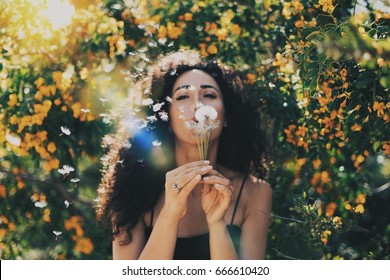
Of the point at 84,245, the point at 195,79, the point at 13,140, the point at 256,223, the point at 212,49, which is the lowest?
the point at 84,245

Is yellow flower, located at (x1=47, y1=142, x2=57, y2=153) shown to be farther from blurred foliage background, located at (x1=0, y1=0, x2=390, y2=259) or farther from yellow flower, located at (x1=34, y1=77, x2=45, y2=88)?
yellow flower, located at (x1=34, y1=77, x2=45, y2=88)

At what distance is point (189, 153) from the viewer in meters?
2.78

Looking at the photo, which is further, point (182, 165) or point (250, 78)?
point (250, 78)

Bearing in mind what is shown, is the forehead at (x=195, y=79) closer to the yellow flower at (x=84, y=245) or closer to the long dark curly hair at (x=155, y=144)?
the long dark curly hair at (x=155, y=144)

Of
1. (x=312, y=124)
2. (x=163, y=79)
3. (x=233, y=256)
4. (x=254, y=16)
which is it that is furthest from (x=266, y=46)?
(x=233, y=256)

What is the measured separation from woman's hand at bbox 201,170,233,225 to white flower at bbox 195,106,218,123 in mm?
201

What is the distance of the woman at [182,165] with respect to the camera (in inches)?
101

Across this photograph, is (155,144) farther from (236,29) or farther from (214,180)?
(236,29)

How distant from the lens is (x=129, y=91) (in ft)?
11.0

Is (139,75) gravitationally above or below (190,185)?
above

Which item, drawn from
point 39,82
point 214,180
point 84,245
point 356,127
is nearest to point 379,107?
point 356,127

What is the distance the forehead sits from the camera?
272cm

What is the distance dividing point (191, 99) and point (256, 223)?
2.00ft

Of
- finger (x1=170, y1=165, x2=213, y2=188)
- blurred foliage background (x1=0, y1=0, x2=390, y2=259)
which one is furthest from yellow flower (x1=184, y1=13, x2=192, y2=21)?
finger (x1=170, y1=165, x2=213, y2=188)
